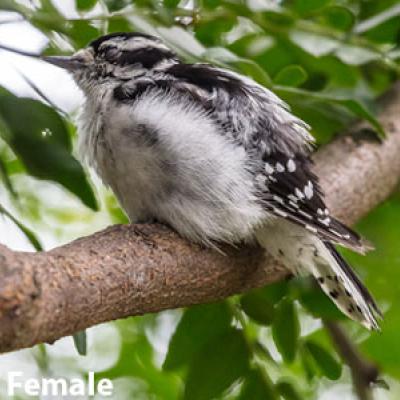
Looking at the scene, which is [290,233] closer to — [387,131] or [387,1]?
[387,131]

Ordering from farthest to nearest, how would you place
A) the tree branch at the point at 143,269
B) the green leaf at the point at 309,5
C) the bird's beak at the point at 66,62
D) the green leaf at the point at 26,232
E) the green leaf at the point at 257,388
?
the green leaf at the point at 309,5 → the green leaf at the point at 257,388 → the bird's beak at the point at 66,62 → the green leaf at the point at 26,232 → the tree branch at the point at 143,269

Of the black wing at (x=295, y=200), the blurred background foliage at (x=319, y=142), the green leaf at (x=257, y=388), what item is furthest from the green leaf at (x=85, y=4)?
the green leaf at (x=257, y=388)

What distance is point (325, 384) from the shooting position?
151 inches

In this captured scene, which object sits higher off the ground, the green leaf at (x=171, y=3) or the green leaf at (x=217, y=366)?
the green leaf at (x=171, y=3)

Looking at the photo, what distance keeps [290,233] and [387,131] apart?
0.85 meters

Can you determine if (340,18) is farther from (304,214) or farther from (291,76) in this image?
(304,214)

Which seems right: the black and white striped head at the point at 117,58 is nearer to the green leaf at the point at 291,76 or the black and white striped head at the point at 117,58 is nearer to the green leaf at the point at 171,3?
the green leaf at the point at 171,3

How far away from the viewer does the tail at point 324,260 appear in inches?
119

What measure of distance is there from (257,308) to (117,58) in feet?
2.74

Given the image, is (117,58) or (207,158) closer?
(207,158)

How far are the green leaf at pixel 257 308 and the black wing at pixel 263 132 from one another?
0.90 feet

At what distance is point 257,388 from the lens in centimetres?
289

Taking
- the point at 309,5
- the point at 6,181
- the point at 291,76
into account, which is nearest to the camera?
the point at 6,181

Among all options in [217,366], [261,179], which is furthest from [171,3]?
[217,366]
